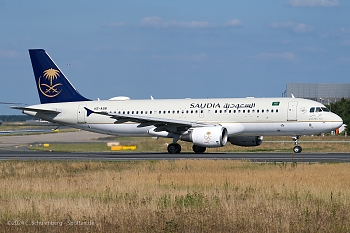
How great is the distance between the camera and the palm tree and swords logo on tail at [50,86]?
5003 cm

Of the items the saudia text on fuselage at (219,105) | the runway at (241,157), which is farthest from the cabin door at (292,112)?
the runway at (241,157)

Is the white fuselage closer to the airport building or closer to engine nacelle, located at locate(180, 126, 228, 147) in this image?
engine nacelle, located at locate(180, 126, 228, 147)

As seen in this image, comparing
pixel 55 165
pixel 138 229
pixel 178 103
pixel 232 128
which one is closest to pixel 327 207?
pixel 138 229

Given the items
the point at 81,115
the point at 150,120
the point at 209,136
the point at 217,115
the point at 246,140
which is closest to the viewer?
the point at 209,136

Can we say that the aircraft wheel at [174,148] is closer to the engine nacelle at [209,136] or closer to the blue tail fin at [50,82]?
the engine nacelle at [209,136]

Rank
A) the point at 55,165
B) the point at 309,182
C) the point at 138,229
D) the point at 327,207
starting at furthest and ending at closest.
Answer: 1. the point at 55,165
2. the point at 309,182
3. the point at 327,207
4. the point at 138,229

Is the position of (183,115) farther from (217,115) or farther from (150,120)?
(150,120)

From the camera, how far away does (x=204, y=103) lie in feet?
149

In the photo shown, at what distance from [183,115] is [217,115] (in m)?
2.65

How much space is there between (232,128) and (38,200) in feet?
88.2

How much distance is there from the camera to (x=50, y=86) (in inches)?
1971

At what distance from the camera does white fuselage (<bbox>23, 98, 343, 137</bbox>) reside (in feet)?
141

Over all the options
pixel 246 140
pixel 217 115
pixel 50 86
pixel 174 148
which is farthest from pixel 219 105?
pixel 50 86

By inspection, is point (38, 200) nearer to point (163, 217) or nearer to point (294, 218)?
point (163, 217)
